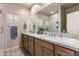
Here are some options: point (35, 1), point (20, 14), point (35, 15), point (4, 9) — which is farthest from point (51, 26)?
point (4, 9)

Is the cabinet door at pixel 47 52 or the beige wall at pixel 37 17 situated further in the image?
the beige wall at pixel 37 17

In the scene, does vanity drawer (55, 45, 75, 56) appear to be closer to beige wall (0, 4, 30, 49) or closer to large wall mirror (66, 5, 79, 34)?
large wall mirror (66, 5, 79, 34)

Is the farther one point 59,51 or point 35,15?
point 35,15

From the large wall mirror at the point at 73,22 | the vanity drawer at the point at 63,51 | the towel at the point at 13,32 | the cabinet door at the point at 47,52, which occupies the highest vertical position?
the large wall mirror at the point at 73,22

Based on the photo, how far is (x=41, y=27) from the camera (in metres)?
2.06

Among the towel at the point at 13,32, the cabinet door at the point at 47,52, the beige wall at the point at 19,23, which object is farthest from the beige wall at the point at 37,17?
the cabinet door at the point at 47,52

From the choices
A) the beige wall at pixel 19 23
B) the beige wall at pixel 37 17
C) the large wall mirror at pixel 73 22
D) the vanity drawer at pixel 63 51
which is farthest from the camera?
the beige wall at pixel 19 23

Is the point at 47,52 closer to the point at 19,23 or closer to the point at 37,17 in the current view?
the point at 37,17

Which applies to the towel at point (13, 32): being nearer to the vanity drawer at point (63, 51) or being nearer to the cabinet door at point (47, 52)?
the cabinet door at point (47, 52)

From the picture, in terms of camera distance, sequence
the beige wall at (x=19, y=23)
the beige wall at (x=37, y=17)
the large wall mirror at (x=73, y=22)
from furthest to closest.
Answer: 1. the beige wall at (x=19, y=23)
2. the beige wall at (x=37, y=17)
3. the large wall mirror at (x=73, y=22)

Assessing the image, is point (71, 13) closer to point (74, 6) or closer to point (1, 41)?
point (74, 6)

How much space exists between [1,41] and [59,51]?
1.23m

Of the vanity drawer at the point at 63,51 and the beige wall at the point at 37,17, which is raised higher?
the beige wall at the point at 37,17

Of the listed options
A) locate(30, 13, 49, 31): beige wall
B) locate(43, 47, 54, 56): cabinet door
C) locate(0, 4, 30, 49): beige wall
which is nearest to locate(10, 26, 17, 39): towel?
locate(0, 4, 30, 49): beige wall
